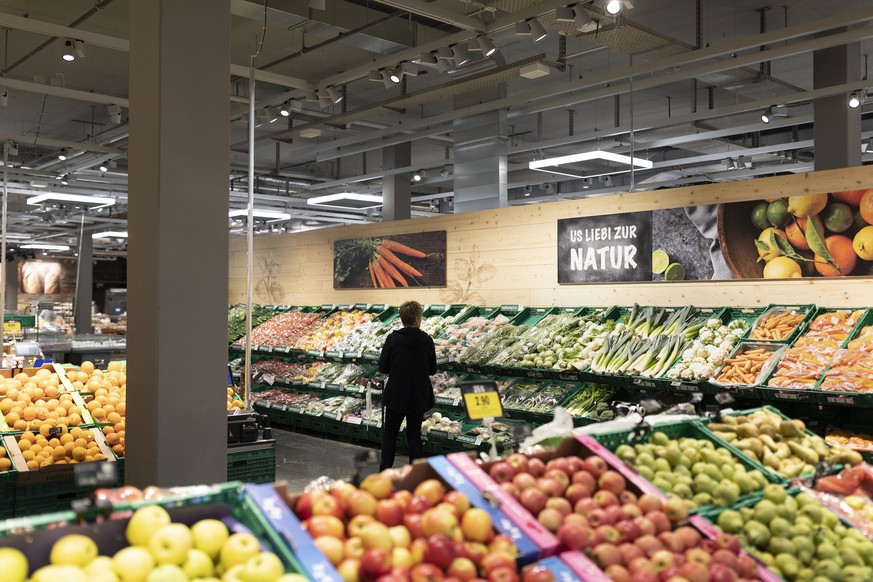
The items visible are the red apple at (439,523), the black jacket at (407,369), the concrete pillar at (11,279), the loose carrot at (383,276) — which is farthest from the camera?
the concrete pillar at (11,279)

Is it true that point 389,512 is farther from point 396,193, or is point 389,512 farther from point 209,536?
point 396,193

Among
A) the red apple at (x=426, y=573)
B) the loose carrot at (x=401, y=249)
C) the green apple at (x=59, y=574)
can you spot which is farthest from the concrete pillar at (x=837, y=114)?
the green apple at (x=59, y=574)

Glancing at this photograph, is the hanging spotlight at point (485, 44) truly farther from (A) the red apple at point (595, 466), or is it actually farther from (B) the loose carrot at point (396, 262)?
(A) the red apple at point (595, 466)

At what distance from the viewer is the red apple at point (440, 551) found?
201 cm

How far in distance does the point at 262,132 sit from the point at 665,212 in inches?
317

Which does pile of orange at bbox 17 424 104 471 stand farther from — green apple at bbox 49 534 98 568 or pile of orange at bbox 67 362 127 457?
green apple at bbox 49 534 98 568

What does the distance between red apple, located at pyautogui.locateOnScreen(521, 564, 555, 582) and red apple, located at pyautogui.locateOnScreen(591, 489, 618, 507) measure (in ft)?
1.63

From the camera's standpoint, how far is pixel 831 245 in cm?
577

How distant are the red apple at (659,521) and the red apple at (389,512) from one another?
85 cm

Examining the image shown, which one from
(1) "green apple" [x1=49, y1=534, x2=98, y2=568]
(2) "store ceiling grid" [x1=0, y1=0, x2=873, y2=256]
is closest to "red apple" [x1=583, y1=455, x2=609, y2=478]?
(1) "green apple" [x1=49, y1=534, x2=98, y2=568]

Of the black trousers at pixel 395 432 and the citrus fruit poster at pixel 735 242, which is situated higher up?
the citrus fruit poster at pixel 735 242

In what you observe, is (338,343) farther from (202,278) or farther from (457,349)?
(202,278)

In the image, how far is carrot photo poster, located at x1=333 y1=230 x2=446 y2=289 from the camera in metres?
8.97

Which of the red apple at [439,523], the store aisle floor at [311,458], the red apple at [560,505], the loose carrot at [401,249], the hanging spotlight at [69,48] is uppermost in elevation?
the hanging spotlight at [69,48]
